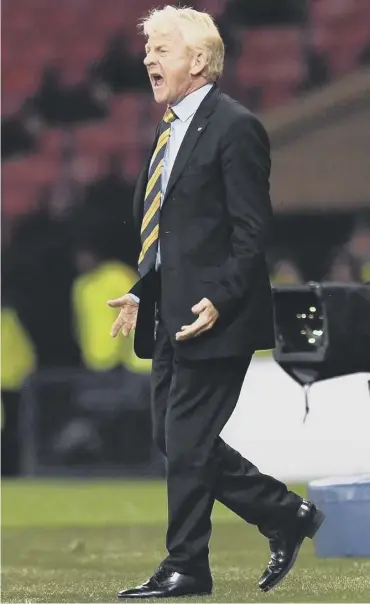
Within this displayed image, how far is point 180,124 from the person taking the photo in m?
4.18

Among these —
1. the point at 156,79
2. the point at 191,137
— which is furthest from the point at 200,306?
the point at 156,79

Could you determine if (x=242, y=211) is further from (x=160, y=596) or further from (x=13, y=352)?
(x=13, y=352)

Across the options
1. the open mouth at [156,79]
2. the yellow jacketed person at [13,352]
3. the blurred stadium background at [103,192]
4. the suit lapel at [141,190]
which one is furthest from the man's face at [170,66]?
the yellow jacketed person at [13,352]

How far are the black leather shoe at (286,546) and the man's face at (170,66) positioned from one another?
3.75ft

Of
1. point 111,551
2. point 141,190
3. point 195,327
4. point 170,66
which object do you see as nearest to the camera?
point 195,327

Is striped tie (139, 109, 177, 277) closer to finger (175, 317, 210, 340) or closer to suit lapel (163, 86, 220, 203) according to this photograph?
suit lapel (163, 86, 220, 203)

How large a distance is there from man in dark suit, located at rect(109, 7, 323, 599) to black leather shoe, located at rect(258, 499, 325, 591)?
21 centimetres

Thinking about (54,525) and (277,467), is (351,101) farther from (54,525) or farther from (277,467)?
(54,525)

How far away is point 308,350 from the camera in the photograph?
4672 millimetres

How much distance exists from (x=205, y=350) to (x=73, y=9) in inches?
301

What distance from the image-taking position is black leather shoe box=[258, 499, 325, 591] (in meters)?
4.34

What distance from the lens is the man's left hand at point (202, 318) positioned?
13.2ft

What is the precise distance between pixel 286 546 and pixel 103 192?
A: 6.47 meters

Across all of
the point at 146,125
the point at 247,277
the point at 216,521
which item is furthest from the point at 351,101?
the point at 247,277
